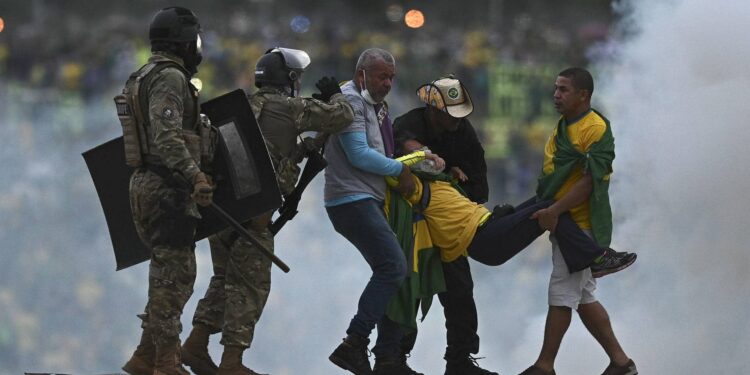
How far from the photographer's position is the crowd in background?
15430 millimetres

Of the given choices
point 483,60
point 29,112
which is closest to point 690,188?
point 29,112

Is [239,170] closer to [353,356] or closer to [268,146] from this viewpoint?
[268,146]

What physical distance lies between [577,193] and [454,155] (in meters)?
0.73

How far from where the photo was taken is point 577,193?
7066mm

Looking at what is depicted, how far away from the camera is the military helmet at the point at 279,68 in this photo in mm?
6855

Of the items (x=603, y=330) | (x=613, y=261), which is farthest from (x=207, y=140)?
(x=603, y=330)

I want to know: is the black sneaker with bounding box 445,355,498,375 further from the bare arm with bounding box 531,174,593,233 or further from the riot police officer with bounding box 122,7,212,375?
the riot police officer with bounding box 122,7,212,375

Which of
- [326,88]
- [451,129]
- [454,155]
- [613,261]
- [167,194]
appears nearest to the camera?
[167,194]

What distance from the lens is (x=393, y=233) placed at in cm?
713

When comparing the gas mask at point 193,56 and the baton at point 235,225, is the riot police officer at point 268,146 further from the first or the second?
the gas mask at point 193,56

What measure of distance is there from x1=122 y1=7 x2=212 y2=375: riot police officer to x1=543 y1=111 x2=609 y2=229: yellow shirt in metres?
1.68

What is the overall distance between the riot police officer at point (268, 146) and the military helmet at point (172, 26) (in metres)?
0.51

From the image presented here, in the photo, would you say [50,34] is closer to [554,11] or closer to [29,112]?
[29,112]

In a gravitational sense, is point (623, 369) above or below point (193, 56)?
below
